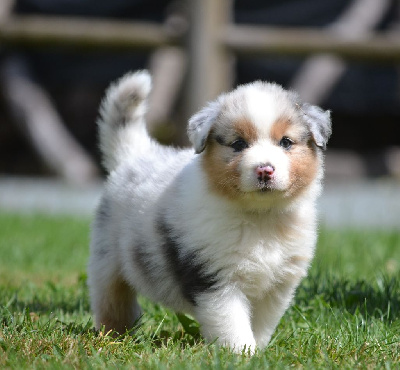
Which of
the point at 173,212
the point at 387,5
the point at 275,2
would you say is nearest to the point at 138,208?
the point at 173,212

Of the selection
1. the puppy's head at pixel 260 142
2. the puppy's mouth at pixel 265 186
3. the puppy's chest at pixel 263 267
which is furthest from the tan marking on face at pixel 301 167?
the puppy's chest at pixel 263 267

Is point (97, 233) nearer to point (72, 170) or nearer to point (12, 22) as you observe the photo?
point (12, 22)

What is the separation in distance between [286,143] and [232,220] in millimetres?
394

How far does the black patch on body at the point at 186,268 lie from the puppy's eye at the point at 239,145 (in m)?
0.44

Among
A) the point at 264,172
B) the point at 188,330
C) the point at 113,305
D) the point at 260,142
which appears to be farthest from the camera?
the point at 113,305

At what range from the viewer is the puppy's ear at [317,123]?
325 centimetres

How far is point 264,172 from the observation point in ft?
9.82

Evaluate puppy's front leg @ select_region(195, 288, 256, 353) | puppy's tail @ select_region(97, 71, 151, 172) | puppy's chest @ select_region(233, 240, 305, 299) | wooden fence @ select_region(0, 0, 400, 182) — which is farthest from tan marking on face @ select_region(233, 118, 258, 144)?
wooden fence @ select_region(0, 0, 400, 182)

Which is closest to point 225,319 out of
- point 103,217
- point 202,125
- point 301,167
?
point 301,167

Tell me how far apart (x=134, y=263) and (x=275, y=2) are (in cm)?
662

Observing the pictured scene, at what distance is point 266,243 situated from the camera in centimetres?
316

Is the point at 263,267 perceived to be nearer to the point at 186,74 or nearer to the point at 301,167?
the point at 301,167

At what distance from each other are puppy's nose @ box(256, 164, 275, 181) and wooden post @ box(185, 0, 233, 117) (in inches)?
151

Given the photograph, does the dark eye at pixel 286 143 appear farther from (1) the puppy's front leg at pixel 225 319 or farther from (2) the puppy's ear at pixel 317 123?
(1) the puppy's front leg at pixel 225 319
